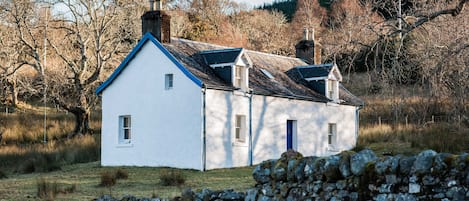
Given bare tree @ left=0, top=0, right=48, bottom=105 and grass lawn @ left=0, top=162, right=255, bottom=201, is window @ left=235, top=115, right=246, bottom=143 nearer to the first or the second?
grass lawn @ left=0, top=162, right=255, bottom=201

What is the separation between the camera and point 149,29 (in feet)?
86.7

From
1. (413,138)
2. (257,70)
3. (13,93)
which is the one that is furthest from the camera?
(13,93)

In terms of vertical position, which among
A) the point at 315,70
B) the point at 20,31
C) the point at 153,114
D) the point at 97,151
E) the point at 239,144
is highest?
the point at 20,31

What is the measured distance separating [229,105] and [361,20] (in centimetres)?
1113

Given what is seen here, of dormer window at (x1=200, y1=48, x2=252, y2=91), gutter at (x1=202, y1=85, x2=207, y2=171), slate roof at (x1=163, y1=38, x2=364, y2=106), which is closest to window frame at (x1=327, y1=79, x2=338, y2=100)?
slate roof at (x1=163, y1=38, x2=364, y2=106)

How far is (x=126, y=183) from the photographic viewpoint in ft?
63.4

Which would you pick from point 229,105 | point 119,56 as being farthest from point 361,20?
point 119,56

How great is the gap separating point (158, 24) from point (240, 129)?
5154 mm

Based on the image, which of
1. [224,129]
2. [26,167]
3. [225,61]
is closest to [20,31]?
[26,167]

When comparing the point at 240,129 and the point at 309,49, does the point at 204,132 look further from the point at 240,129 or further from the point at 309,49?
the point at 309,49

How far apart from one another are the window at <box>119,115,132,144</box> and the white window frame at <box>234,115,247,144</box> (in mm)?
4305

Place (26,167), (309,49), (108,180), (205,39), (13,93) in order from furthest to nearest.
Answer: (205,39)
(13,93)
(309,49)
(26,167)
(108,180)

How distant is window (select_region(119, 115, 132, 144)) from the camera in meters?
26.9

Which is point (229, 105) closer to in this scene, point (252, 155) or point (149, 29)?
point (252, 155)
